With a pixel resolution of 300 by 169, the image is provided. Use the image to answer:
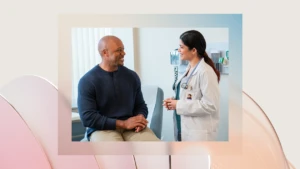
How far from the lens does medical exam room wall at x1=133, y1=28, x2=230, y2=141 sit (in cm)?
61

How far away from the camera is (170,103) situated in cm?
62

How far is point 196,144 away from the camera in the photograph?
24.7 inches

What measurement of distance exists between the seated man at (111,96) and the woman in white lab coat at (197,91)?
0.21ft

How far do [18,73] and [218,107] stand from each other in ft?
1.37

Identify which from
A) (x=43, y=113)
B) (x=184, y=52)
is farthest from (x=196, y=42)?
(x=43, y=113)

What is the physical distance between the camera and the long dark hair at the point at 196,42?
0.61 meters

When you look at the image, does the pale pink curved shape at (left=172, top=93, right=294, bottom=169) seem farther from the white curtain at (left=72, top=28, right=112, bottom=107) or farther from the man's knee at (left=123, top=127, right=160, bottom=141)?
the white curtain at (left=72, top=28, right=112, bottom=107)

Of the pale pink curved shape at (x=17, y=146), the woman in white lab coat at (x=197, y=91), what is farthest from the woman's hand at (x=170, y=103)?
the pale pink curved shape at (x=17, y=146)

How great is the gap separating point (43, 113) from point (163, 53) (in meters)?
0.28

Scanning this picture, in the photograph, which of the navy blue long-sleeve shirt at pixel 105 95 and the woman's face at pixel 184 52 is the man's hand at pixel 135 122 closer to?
the navy blue long-sleeve shirt at pixel 105 95

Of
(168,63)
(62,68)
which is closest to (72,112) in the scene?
(62,68)

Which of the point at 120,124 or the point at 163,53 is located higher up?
the point at 163,53

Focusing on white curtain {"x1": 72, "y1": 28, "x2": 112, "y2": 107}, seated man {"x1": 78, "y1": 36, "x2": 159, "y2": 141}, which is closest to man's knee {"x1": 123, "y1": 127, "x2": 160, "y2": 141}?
seated man {"x1": 78, "y1": 36, "x2": 159, "y2": 141}

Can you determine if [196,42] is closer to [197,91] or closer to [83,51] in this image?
[197,91]
